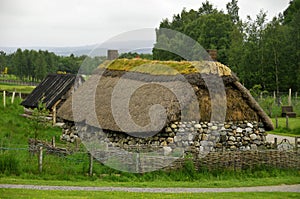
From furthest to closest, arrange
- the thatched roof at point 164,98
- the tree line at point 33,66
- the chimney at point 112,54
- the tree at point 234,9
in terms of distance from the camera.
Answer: the tree line at point 33,66, the tree at point 234,9, the chimney at point 112,54, the thatched roof at point 164,98

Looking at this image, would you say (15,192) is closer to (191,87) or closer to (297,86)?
(191,87)

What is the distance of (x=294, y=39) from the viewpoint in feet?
161

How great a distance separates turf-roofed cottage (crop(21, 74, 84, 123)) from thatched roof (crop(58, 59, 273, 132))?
10398mm

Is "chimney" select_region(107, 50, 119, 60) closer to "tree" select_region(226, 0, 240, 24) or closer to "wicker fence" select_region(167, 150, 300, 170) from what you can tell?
"wicker fence" select_region(167, 150, 300, 170)

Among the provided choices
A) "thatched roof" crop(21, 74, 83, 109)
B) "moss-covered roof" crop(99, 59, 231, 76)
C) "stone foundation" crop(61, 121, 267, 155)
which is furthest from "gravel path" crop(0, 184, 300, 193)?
"thatched roof" crop(21, 74, 83, 109)

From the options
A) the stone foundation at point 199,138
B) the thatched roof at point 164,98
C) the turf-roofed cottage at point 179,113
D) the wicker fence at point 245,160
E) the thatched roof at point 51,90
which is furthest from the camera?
the thatched roof at point 51,90

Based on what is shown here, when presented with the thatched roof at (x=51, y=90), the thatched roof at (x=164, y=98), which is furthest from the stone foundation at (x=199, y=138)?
the thatched roof at (x=51, y=90)

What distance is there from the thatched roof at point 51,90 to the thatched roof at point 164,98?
10.8m

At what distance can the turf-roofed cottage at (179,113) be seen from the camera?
1883 cm

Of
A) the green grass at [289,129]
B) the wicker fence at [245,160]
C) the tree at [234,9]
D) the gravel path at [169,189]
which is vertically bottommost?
the gravel path at [169,189]

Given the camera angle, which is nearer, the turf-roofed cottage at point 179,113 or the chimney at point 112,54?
the turf-roofed cottage at point 179,113

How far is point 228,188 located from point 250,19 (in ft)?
130

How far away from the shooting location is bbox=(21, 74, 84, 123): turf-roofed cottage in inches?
1315

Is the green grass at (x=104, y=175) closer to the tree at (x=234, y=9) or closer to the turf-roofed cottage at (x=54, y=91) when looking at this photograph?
the turf-roofed cottage at (x=54, y=91)
